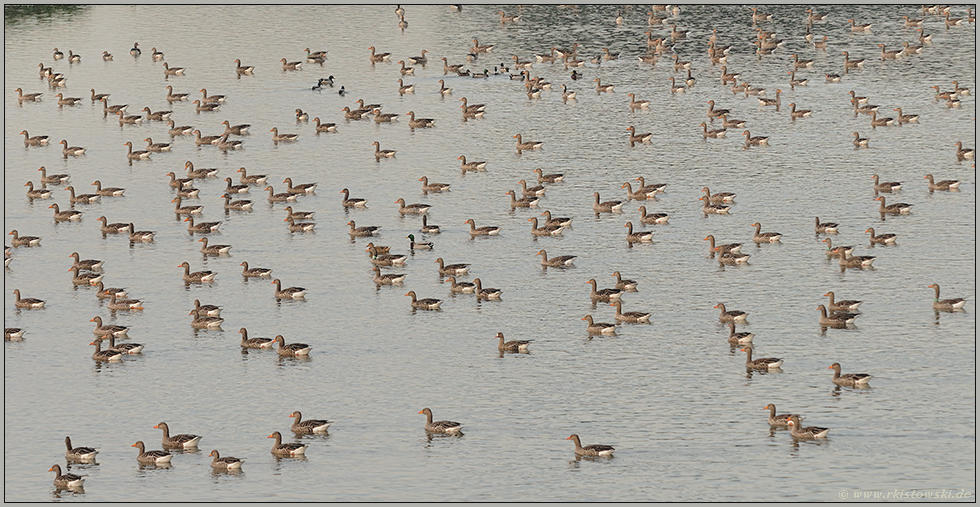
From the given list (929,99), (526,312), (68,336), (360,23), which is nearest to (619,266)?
(526,312)

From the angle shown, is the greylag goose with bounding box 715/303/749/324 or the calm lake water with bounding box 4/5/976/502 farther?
the greylag goose with bounding box 715/303/749/324

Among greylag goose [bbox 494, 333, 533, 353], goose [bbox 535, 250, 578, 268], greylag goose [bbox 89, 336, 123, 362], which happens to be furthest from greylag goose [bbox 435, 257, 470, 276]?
greylag goose [bbox 89, 336, 123, 362]

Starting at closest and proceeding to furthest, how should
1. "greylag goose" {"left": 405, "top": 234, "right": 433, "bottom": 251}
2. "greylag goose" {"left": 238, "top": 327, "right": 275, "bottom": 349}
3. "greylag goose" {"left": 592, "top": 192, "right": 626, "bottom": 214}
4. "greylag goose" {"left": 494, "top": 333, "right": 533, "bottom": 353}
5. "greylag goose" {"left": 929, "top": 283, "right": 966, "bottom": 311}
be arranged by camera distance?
"greylag goose" {"left": 494, "top": 333, "right": 533, "bottom": 353} < "greylag goose" {"left": 238, "top": 327, "right": 275, "bottom": 349} < "greylag goose" {"left": 929, "top": 283, "right": 966, "bottom": 311} < "greylag goose" {"left": 405, "top": 234, "right": 433, "bottom": 251} < "greylag goose" {"left": 592, "top": 192, "right": 626, "bottom": 214}

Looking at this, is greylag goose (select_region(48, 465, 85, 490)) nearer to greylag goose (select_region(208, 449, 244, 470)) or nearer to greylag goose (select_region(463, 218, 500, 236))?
greylag goose (select_region(208, 449, 244, 470))

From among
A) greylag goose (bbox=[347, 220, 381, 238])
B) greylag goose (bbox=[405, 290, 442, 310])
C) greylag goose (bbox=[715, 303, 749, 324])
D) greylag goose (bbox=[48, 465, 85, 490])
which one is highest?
greylag goose (bbox=[347, 220, 381, 238])

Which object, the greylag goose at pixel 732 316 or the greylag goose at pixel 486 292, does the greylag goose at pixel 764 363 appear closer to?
the greylag goose at pixel 732 316

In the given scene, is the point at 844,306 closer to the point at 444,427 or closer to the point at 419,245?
the point at 444,427

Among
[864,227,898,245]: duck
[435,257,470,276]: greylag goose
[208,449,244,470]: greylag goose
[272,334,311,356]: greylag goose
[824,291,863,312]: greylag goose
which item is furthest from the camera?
[864,227,898,245]: duck
